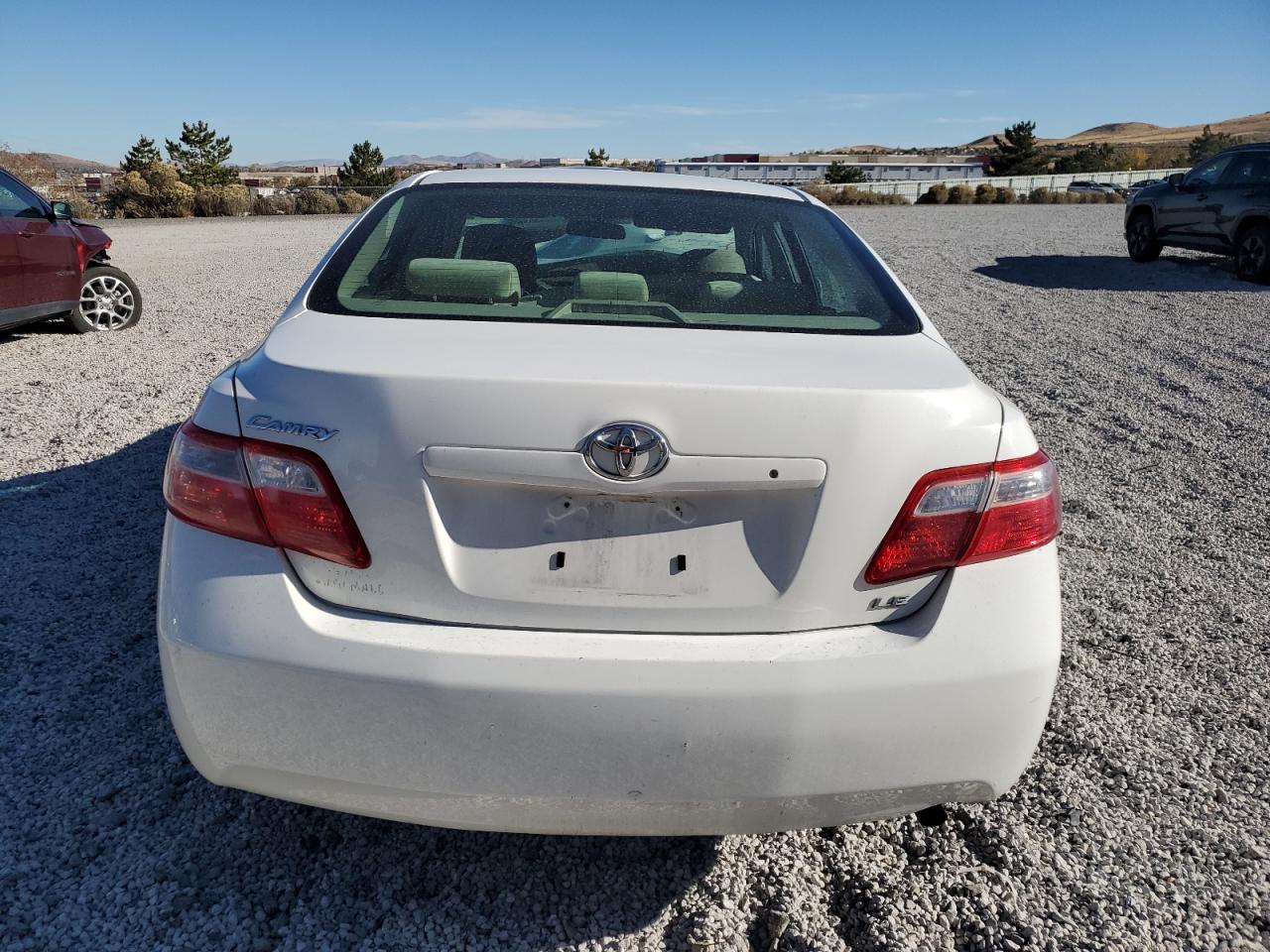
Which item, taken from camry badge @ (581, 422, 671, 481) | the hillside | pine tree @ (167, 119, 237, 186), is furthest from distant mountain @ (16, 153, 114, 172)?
the hillside

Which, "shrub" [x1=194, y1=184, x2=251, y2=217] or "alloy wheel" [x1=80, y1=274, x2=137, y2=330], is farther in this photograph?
"shrub" [x1=194, y1=184, x2=251, y2=217]

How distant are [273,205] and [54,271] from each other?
2605 centimetres

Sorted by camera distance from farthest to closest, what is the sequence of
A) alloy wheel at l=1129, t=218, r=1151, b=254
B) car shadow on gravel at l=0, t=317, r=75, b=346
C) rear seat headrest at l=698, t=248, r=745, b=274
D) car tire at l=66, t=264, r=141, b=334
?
alloy wheel at l=1129, t=218, r=1151, b=254, car tire at l=66, t=264, r=141, b=334, car shadow on gravel at l=0, t=317, r=75, b=346, rear seat headrest at l=698, t=248, r=745, b=274

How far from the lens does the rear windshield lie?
2.21 meters

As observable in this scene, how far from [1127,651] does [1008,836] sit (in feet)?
4.17

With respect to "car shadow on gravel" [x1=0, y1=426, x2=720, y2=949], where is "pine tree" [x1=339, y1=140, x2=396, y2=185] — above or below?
below

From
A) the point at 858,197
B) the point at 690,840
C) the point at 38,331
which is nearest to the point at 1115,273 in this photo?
the point at 38,331

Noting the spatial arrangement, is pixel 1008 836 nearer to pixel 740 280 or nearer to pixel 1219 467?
pixel 740 280

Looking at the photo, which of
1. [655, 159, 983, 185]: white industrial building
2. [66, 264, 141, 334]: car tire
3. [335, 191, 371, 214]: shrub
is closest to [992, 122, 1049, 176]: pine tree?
[655, 159, 983, 185]: white industrial building

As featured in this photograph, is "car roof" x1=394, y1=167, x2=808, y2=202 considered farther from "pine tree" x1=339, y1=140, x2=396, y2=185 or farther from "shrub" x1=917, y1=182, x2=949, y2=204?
"pine tree" x1=339, y1=140, x2=396, y2=185

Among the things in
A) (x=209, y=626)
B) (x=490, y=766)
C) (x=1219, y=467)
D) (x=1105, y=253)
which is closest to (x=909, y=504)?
(x=490, y=766)

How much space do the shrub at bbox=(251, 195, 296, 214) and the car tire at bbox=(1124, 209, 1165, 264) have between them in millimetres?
26745

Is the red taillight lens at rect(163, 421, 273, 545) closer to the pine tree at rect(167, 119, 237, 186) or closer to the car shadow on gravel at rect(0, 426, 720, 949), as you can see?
the car shadow on gravel at rect(0, 426, 720, 949)

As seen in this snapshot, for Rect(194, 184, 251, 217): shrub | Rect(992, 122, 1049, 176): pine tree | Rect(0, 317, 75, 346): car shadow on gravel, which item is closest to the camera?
Rect(0, 317, 75, 346): car shadow on gravel
